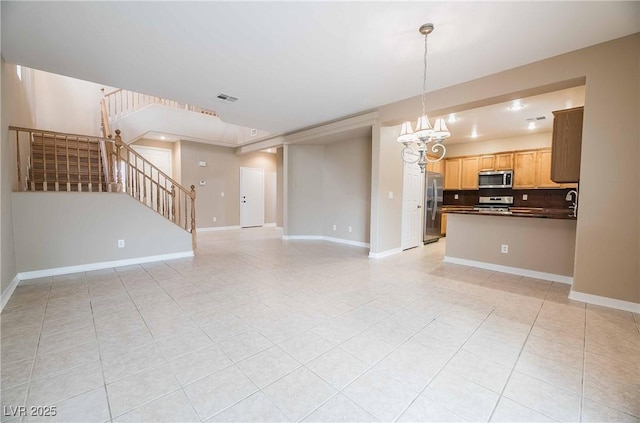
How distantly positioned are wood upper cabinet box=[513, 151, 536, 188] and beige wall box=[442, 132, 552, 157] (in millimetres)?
193

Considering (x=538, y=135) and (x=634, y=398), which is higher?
(x=538, y=135)

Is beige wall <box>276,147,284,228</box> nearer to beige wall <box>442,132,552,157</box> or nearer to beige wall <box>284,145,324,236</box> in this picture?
beige wall <box>284,145,324,236</box>

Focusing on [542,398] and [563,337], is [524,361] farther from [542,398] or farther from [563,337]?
[563,337]

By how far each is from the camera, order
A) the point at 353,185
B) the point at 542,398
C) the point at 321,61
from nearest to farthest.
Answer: the point at 542,398
the point at 321,61
the point at 353,185

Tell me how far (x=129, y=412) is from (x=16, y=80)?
A: 4746 millimetres

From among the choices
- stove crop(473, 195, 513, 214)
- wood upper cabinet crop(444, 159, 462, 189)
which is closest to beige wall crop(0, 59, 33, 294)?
stove crop(473, 195, 513, 214)

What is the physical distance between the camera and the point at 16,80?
139 inches

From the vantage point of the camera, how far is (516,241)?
387 centimetres

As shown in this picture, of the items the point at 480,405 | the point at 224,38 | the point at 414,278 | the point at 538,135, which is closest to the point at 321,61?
the point at 224,38

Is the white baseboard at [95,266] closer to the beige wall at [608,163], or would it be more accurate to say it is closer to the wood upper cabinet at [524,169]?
the beige wall at [608,163]

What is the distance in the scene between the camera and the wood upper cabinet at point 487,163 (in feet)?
21.7

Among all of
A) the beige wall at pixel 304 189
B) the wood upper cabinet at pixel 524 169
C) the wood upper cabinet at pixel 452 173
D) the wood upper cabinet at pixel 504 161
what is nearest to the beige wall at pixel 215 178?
the beige wall at pixel 304 189

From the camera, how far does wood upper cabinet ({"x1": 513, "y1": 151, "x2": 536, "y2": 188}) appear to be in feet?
19.8

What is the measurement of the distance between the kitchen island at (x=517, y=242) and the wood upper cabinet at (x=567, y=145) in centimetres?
55
